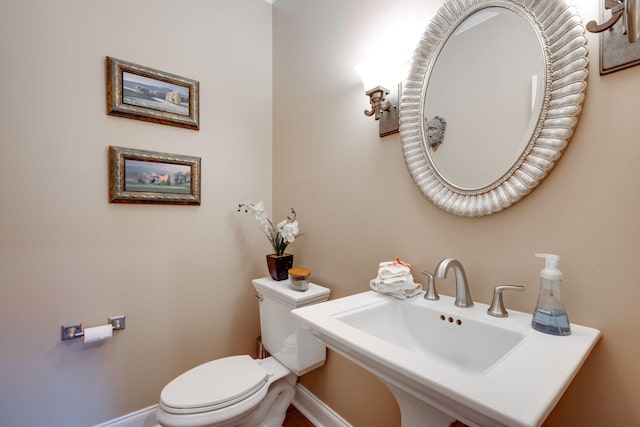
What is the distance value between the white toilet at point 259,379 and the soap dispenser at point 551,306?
920 mm

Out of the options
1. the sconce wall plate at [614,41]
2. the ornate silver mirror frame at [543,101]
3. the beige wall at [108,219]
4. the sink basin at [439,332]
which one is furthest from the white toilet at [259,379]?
the sconce wall plate at [614,41]

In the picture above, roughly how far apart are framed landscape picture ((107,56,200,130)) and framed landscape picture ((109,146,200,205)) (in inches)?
7.8

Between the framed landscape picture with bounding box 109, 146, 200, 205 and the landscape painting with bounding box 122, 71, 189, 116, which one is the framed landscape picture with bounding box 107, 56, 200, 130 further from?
the framed landscape picture with bounding box 109, 146, 200, 205

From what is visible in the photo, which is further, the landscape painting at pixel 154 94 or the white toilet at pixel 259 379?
the landscape painting at pixel 154 94

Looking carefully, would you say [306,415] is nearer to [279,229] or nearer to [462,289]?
[279,229]

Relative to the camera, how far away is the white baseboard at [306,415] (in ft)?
4.80

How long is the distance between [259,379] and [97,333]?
81cm

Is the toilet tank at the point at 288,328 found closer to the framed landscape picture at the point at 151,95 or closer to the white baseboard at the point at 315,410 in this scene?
the white baseboard at the point at 315,410

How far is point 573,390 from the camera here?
2.52 feet

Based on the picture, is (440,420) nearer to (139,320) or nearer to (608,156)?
(608,156)

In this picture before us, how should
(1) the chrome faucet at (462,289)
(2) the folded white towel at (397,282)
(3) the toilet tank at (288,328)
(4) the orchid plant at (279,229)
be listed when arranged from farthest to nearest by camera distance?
(4) the orchid plant at (279,229) → (3) the toilet tank at (288,328) → (2) the folded white towel at (397,282) → (1) the chrome faucet at (462,289)

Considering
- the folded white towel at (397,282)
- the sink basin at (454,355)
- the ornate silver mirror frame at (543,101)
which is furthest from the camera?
the folded white towel at (397,282)

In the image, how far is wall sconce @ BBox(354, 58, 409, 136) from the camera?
1.16 m

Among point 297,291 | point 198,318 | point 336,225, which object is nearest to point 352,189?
point 336,225
